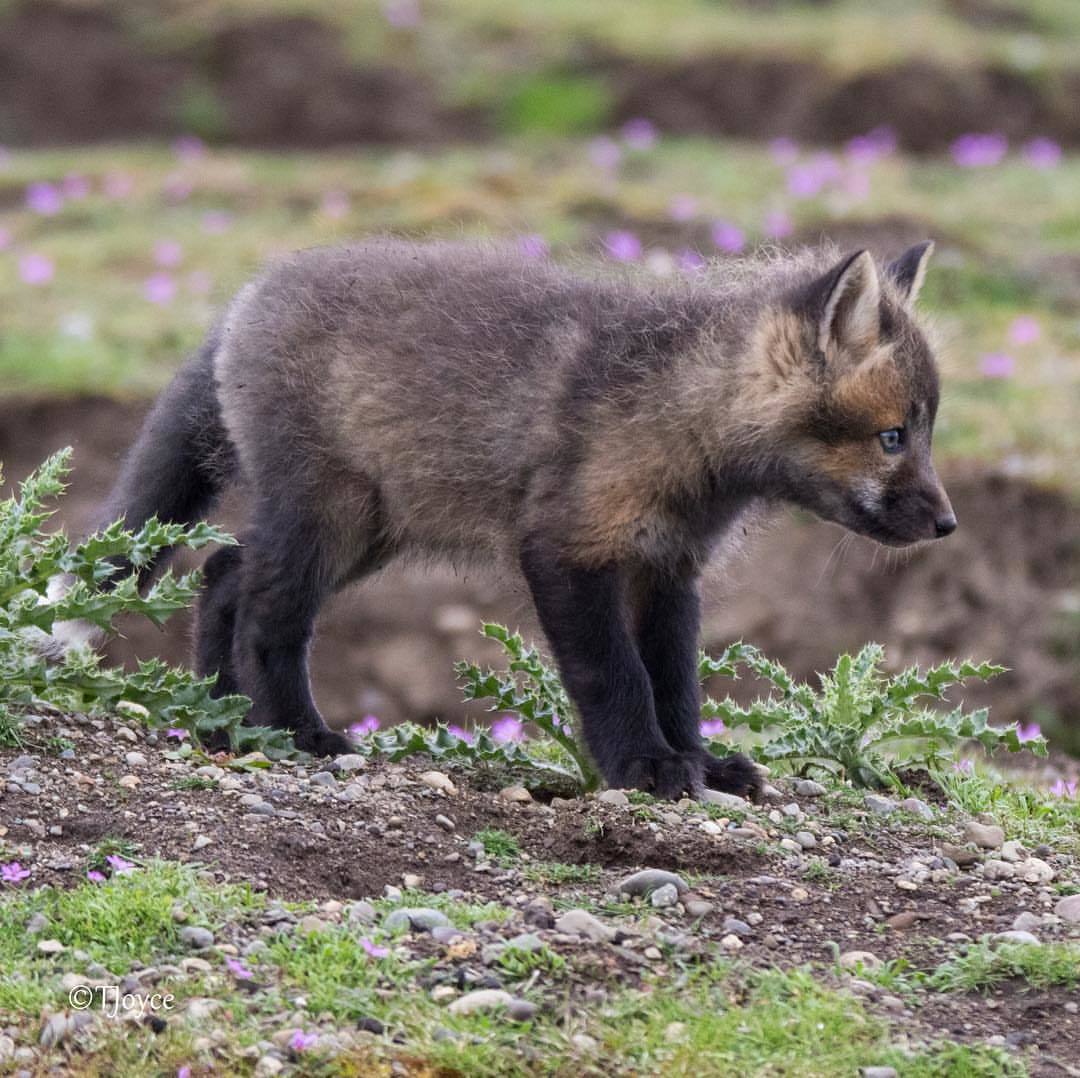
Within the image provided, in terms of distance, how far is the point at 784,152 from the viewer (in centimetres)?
1424

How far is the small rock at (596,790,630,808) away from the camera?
5.00 metres

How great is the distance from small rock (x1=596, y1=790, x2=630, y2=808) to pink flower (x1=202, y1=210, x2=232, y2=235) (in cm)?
823

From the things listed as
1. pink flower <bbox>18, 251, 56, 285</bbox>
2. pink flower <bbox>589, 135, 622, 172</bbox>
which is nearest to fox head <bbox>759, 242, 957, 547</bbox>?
pink flower <bbox>18, 251, 56, 285</bbox>

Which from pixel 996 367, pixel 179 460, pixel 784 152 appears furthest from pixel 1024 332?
pixel 179 460

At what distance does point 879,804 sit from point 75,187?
33.1ft

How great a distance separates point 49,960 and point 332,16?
13.7m

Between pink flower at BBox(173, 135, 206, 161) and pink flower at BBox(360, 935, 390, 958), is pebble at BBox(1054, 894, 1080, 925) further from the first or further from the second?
pink flower at BBox(173, 135, 206, 161)

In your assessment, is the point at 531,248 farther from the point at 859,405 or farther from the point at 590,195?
the point at 590,195

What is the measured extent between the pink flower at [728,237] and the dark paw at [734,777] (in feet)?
20.0

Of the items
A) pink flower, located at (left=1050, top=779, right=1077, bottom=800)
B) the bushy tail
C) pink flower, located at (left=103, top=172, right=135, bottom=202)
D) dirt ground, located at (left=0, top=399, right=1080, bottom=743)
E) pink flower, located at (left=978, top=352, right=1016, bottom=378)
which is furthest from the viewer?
pink flower, located at (left=103, top=172, right=135, bottom=202)

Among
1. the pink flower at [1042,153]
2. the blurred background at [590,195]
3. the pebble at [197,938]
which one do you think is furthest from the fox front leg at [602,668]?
the pink flower at [1042,153]

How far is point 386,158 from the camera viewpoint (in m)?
14.7

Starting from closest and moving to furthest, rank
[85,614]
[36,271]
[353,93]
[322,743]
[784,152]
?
[85,614]
[322,743]
[36,271]
[784,152]
[353,93]

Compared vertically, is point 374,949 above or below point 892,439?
below
